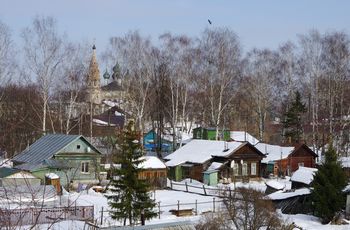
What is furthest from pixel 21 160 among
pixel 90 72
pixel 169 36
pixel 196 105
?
pixel 196 105

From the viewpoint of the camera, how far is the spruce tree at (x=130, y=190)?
61.8 ft

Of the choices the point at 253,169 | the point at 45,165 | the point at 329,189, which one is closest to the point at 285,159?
the point at 253,169

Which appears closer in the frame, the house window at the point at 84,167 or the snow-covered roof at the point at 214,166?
the house window at the point at 84,167

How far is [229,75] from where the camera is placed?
4184cm

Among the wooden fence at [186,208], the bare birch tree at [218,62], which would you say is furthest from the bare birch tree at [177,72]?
the wooden fence at [186,208]

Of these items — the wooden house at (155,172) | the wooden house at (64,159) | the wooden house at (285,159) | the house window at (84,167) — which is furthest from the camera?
the wooden house at (285,159)

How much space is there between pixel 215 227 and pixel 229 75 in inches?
1067

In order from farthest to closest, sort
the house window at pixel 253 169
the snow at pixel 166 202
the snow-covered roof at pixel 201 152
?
the house window at pixel 253 169 → the snow-covered roof at pixel 201 152 → the snow at pixel 166 202

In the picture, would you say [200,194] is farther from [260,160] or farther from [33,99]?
[33,99]

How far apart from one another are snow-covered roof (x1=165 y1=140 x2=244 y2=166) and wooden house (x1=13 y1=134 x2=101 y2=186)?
18.7 feet

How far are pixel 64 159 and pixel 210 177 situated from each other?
9166mm

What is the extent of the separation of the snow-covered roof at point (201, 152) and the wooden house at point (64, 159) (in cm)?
569

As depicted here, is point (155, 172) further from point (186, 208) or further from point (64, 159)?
point (186, 208)

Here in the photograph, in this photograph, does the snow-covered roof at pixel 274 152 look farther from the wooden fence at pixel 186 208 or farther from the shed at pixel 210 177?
the wooden fence at pixel 186 208
